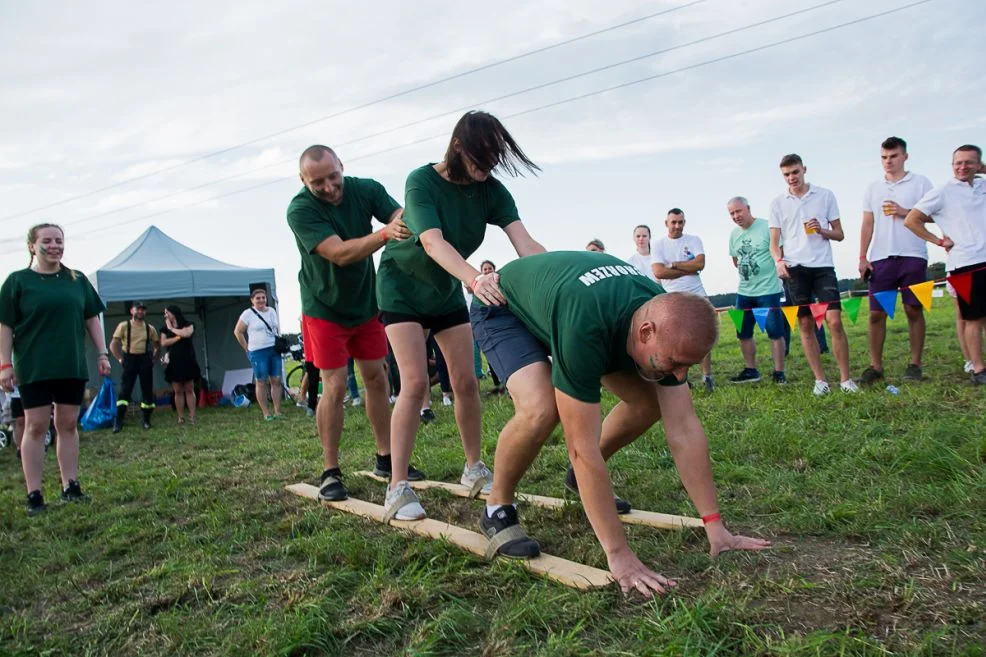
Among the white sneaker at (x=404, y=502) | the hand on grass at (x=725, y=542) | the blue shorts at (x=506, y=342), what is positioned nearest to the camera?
the hand on grass at (x=725, y=542)

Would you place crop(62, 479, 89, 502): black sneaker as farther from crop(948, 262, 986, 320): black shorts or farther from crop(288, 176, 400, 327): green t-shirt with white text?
crop(948, 262, 986, 320): black shorts

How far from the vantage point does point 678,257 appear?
8594mm

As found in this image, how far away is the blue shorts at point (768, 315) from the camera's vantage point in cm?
787

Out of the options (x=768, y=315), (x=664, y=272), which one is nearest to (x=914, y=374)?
(x=768, y=315)

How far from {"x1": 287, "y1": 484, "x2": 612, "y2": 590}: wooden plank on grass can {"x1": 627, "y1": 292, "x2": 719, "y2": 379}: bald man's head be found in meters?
0.77

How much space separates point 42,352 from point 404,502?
302 cm

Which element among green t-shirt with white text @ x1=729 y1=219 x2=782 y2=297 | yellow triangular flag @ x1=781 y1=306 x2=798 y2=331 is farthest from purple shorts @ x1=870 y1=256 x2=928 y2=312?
green t-shirt with white text @ x1=729 y1=219 x2=782 y2=297

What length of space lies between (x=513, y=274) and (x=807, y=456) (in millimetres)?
2072

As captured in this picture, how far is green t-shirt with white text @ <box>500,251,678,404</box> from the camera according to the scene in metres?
2.57

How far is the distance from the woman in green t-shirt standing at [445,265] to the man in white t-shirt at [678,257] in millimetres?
4792

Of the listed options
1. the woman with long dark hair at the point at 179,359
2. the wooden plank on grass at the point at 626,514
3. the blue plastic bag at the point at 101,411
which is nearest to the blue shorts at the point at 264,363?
the woman with long dark hair at the point at 179,359

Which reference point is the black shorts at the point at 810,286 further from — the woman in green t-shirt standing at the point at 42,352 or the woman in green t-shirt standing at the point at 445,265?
the woman in green t-shirt standing at the point at 42,352

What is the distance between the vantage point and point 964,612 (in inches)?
83.5

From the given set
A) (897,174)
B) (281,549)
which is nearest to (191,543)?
(281,549)
